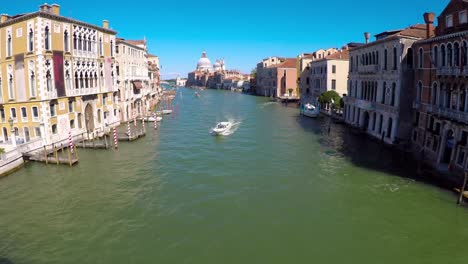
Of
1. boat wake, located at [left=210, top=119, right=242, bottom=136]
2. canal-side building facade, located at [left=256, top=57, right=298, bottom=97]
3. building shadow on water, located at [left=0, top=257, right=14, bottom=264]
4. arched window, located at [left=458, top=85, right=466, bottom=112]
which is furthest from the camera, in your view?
canal-side building facade, located at [left=256, top=57, right=298, bottom=97]

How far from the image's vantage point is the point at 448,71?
18.0 m

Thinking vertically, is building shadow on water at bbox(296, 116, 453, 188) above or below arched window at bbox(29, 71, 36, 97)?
below

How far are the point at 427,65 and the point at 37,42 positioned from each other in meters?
24.8

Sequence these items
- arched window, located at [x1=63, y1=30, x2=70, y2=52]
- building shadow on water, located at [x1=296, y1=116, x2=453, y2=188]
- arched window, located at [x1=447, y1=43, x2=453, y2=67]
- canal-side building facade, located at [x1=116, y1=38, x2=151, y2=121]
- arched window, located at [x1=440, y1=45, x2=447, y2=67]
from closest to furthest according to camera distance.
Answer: arched window, located at [x1=447, y1=43, x2=453, y2=67] < building shadow on water, located at [x1=296, y1=116, x2=453, y2=188] < arched window, located at [x1=440, y1=45, x2=447, y2=67] < arched window, located at [x1=63, y1=30, x2=70, y2=52] < canal-side building facade, located at [x1=116, y1=38, x2=151, y2=121]

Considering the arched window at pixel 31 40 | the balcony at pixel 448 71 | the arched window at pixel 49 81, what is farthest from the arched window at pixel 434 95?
the arched window at pixel 31 40

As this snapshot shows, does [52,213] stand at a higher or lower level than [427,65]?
lower

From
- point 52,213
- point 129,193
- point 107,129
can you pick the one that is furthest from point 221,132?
point 52,213

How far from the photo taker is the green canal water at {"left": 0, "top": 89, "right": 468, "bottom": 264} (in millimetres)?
11344

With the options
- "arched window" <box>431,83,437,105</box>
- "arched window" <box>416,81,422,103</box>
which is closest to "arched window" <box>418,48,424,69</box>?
"arched window" <box>416,81,422,103</box>

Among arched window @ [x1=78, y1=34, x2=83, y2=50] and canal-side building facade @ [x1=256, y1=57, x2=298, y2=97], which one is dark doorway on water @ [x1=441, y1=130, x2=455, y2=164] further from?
canal-side building facade @ [x1=256, y1=57, x2=298, y2=97]

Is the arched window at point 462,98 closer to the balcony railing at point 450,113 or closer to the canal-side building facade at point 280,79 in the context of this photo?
the balcony railing at point 450,113

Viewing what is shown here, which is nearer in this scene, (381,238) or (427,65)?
(381,238)

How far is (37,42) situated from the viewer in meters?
23.0

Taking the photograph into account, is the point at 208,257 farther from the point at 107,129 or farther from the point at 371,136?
the point at 107,129
